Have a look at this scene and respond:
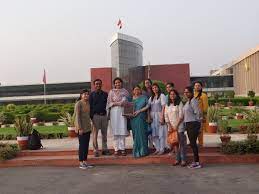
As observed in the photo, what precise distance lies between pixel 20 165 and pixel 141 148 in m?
2.51

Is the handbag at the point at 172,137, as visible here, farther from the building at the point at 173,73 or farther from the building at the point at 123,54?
the building at the point at 123,54

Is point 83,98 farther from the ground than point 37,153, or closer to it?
farther from the ground

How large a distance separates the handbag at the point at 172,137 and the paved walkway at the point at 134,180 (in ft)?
1.48

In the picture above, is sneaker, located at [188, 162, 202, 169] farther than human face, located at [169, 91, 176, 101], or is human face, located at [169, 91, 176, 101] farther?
human face, located at [169, 91, 176, 101]

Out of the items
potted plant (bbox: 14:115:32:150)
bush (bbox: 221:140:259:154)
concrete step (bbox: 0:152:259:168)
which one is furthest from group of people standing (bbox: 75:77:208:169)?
potted plant (bbox: 14:115:32:150)

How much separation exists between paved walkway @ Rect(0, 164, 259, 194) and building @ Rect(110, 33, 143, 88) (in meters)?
53.1

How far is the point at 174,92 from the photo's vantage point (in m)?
7.88

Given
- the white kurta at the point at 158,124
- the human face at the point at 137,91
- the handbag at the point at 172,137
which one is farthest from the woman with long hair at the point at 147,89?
the handbag at the point at 172,137

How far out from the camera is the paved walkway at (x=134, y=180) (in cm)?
610

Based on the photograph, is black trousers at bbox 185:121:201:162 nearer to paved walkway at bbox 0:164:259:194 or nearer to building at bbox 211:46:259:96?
paved walkway at bbox 0:164:259:194

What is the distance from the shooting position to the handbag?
25.3 ft

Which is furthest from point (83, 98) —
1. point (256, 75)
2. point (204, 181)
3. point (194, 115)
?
point (256, 75)

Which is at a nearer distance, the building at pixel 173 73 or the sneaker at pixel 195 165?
the sneaker at pixel 195 165

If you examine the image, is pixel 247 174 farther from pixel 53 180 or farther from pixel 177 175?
pixel 53 180
